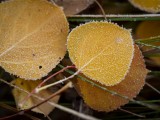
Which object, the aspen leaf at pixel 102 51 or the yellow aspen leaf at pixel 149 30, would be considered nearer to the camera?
the aspen leaf at pixel 102 51

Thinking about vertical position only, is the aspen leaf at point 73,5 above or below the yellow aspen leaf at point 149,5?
below

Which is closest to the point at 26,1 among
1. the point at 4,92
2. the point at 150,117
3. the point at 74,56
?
the point at 74,56

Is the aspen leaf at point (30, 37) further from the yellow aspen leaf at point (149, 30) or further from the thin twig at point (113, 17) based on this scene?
the yellow aspen leaf at point (149, 30)

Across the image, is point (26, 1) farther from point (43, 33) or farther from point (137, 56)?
point (137, 56)

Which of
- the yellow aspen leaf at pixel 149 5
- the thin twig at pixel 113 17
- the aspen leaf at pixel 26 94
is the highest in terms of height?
the yellow aspen leaf at pixel 149 5

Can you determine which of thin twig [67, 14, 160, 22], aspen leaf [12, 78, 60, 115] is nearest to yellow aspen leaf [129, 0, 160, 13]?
thin twig [67, 14, 160, 22]

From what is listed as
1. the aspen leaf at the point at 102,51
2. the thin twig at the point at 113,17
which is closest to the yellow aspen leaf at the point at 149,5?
the thin twig at the point at 113,17
